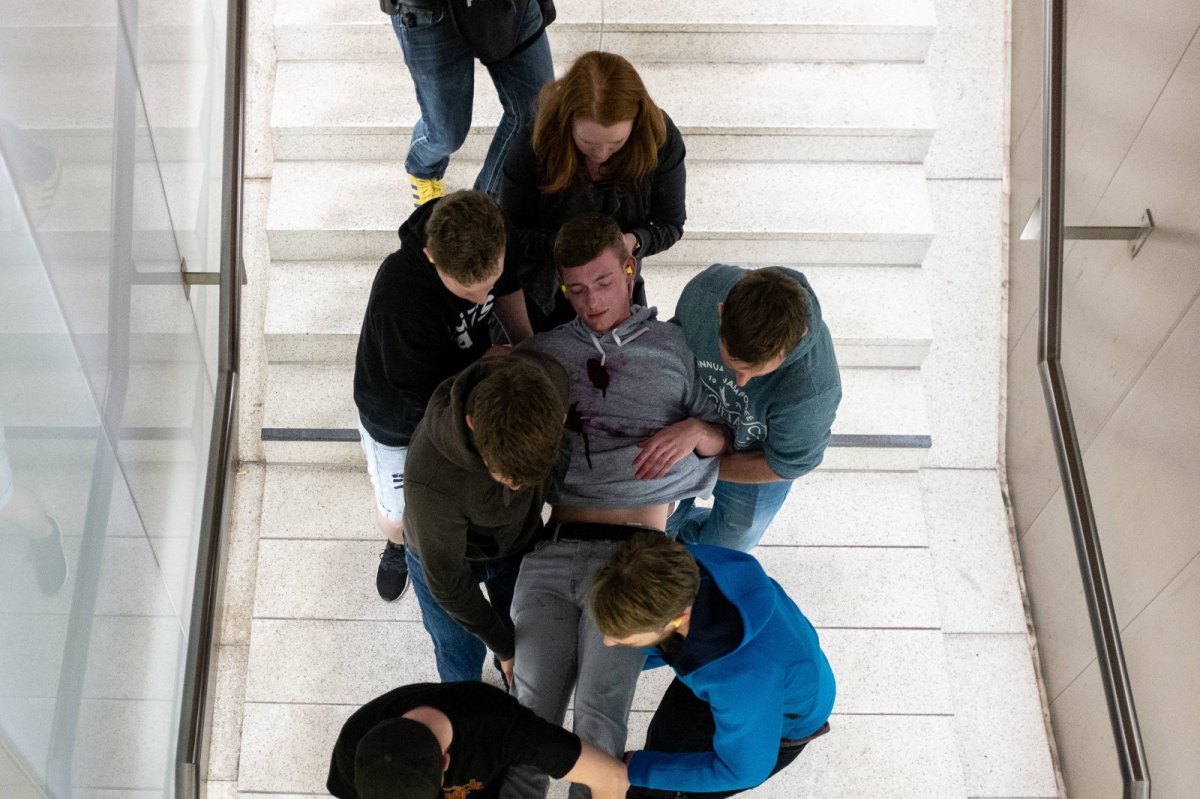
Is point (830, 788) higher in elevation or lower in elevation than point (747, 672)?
lower

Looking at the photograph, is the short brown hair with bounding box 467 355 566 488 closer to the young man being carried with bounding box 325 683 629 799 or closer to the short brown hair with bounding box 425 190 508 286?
the short brown hair with bounding box 425 190 508 286

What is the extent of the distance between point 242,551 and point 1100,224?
345 cm

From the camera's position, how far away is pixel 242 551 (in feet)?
13.4

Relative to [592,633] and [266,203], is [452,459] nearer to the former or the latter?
[592,633]

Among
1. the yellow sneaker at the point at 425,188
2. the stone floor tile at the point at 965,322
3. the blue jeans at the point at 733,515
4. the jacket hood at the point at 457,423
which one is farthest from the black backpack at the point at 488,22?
the stone floor tile at the point at 965,322

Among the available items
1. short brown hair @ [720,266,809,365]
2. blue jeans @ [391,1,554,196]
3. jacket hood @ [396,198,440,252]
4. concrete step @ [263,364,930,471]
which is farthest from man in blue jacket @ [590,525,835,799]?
blue jeans @ [391,1,554,196]

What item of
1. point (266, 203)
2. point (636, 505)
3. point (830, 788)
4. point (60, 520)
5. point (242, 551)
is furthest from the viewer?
point (266, 203)

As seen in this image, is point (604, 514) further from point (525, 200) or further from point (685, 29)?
point (685, 29)

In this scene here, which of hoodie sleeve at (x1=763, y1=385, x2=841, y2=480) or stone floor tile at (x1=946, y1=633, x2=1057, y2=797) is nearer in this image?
hoodie sleeve at (x1=763, y1=385, x2=841, y2=480)

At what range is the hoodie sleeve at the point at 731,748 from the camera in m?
2.39

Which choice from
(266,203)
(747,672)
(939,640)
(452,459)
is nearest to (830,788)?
(939,640)

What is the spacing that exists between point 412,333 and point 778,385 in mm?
947

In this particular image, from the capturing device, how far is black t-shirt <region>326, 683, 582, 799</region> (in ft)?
7.66

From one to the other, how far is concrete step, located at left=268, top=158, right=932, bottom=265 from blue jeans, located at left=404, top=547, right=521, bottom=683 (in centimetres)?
153
